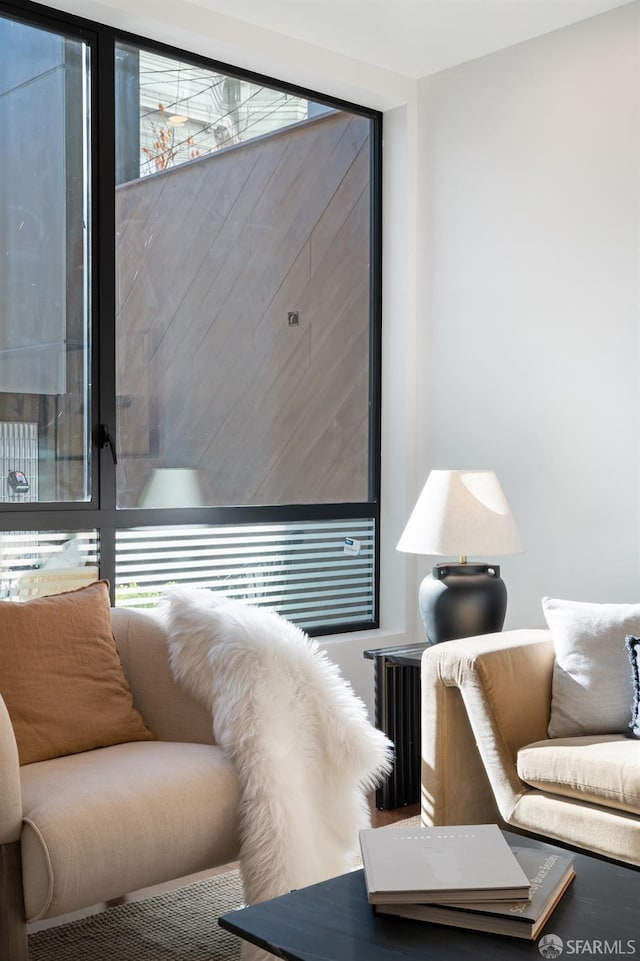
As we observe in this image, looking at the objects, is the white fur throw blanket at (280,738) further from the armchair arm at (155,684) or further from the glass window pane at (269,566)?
the glass window pane at (269,566)

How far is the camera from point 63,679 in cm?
253

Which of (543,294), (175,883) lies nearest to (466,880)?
(175,883)

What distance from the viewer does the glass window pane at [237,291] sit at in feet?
11.8

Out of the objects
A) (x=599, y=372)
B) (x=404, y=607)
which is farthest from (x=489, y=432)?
(x=404, y=607)

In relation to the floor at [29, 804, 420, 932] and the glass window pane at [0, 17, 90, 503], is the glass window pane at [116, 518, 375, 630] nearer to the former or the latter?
the glass window pane at [0, 17, 90, 503]

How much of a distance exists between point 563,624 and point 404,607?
1.46 meters

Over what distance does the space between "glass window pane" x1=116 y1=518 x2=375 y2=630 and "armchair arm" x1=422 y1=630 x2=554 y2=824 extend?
120 cm

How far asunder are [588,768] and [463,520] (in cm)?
104

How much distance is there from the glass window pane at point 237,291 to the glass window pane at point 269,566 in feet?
0.42

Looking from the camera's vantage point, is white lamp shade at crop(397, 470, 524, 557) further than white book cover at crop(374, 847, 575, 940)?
Yes

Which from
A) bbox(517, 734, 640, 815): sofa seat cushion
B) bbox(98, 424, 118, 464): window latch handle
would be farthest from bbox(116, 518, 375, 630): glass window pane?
bbox(517, 734, 640, 815): sofa seat cushion

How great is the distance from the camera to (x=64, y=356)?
11.1ft

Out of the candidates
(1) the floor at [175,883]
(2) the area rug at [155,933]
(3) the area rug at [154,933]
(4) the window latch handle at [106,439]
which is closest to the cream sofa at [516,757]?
(2) the area rug at [155,933]

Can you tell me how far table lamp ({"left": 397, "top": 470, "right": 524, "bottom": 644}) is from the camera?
328cm
